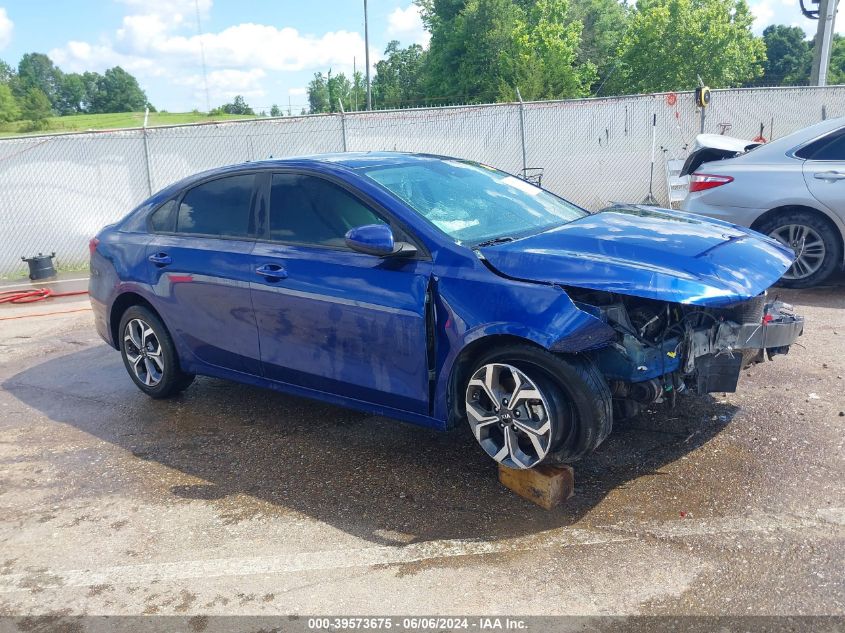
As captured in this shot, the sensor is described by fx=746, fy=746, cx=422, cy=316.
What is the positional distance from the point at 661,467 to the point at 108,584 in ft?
9.02

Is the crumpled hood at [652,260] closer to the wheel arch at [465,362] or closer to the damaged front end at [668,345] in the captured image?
the damaged front end at [668,345]

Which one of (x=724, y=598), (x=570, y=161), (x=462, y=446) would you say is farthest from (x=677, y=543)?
(x=570, y=161)

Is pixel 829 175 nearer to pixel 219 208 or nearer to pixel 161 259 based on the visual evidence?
pixel 219 208

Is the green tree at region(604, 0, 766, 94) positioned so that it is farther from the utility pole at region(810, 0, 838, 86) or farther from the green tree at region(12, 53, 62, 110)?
the green tree at region(12, 53, 62, 110)

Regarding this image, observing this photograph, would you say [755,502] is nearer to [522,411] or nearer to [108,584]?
[522,411]

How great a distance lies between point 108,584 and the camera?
325 cm

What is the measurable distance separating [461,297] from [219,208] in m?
2.09

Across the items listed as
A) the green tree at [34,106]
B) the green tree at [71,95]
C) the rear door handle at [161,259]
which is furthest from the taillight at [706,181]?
the green tree at [71,95]

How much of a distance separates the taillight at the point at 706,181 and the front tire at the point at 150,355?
5.26m

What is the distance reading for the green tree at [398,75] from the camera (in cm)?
7594

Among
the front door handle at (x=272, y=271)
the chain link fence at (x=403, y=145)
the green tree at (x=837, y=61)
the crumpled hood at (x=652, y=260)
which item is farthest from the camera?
the green tree at (x=837, y=61)

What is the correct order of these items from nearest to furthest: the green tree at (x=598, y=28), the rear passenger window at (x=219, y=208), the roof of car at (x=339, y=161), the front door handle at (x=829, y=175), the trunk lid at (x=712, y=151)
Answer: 1. the roof of car at (x=339, y=161)
2. the rear passenger window at (x=219, y=208)
3. the front door handle at (x=829, y=175)
4. the trunk lid at (x=712, y=151)
5. the green tree at (x=598, y=28)

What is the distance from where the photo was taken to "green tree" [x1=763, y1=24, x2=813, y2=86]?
259 feet

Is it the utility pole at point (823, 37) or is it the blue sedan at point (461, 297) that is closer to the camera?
the blue sedan at point (461, 297)
